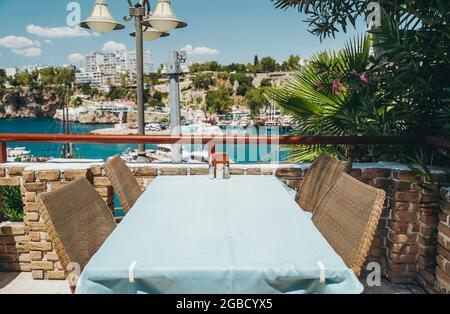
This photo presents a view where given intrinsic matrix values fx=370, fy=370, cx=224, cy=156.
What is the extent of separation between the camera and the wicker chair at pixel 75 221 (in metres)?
1.32

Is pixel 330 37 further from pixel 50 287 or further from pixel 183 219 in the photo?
pixel 50 287

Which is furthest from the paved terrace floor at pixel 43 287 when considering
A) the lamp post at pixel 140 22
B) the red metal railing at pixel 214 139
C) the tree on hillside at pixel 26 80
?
the tree on hillside at pixel 26 80

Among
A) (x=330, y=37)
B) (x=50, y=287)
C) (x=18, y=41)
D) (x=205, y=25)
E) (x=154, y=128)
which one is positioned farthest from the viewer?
(x=18, y=41)

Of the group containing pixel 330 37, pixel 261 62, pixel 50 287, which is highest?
pixel 261 62

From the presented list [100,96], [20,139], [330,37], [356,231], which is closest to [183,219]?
[356,231]

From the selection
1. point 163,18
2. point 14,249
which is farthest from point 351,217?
point 163,18

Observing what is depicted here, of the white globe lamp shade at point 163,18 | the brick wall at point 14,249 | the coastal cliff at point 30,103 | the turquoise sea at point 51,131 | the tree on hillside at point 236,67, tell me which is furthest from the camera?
the tree on hillside at point 236,67

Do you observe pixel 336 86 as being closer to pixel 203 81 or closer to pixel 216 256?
pixel 216 256

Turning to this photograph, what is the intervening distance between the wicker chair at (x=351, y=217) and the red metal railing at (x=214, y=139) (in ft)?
3.19

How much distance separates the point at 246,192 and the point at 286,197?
22cm

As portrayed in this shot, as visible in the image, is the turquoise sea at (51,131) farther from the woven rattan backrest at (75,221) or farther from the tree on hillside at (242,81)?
the woven rattan backrest at (75,221)

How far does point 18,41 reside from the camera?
84.8m

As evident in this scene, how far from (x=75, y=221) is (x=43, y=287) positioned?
1248mm

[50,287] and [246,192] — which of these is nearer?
[246,192]
